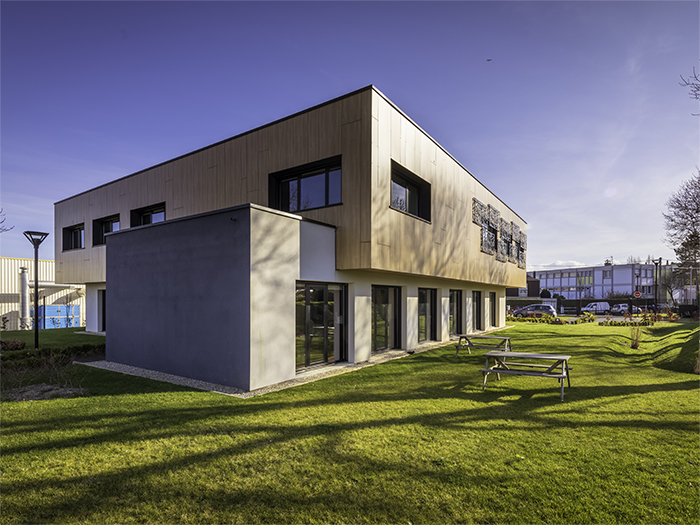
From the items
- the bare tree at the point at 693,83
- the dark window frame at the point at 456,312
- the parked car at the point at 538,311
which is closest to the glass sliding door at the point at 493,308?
the dark window frame at the point at 456,312

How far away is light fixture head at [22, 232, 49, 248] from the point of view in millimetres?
12777

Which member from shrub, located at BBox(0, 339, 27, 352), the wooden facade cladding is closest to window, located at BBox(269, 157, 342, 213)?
the wooden facade cladding

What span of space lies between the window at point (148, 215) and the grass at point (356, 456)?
10.1 metres

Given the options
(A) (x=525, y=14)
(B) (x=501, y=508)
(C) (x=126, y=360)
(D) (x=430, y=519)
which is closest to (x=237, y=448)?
(D) (x=430, y=519)

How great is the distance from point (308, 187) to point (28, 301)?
24.4m

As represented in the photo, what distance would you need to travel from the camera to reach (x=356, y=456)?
4.29m

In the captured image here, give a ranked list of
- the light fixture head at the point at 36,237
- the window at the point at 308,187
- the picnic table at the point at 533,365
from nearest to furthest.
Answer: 1. the picnic table at the point at 533,365
2. the window at the point at 308,187
3. the light fixture head at the point at 36,237

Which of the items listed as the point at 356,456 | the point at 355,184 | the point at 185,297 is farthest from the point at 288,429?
the point at 355,184

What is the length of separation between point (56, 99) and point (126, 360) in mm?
7829

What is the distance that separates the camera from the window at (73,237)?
1994cm

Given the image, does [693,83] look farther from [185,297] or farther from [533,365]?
[185,297]

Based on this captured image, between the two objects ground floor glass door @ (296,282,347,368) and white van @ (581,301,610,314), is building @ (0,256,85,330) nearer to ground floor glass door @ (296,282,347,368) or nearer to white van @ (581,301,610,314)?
ground floor glass door @ (296,282,347,368)

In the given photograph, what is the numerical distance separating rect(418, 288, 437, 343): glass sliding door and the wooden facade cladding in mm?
1475

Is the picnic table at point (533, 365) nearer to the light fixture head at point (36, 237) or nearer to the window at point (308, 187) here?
the window at point (308, 187)
